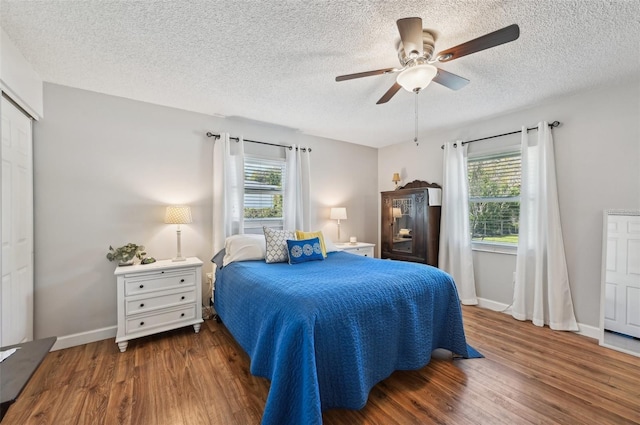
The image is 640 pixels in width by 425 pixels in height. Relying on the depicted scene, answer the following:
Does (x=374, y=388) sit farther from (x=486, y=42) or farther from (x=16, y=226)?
(x=16, y=226)

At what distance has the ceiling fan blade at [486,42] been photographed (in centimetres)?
139

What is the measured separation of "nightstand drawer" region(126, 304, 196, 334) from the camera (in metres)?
2.48

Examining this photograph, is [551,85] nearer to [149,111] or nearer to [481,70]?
[481,70]

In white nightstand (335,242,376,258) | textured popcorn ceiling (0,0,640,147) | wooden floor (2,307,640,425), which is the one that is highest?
textured popcorn ceiling (0,0,640,147)

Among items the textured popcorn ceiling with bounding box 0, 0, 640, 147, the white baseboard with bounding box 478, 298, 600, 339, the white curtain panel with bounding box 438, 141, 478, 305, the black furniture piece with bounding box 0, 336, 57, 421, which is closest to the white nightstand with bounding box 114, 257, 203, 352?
the black furniture piece with bounding box 0, 336, 57, 421

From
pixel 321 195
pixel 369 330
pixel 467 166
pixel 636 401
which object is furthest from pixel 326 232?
pixel 636 401

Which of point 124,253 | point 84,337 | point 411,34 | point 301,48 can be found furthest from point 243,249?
point 411,34

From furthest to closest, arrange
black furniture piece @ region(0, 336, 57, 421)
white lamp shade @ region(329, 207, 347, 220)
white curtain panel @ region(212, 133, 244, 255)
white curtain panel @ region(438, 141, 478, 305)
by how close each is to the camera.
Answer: white lamp shade @ region(329, 207, 347, 220) → white curtain panel @ region(438, 141, 478, 305) → white curtain panel @ region(212, 133, 244, 255) → black furniture piece @ region(0, 336, 57, 421)

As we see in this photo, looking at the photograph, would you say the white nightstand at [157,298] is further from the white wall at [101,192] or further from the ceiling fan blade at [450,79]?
the ceiling fan blade at [450,79]

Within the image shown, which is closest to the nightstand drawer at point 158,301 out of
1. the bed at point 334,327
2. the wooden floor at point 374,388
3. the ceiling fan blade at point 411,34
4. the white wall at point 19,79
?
the wooden floor at point 374,388

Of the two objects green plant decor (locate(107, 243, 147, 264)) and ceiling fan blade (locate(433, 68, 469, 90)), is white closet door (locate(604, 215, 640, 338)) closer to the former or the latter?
ceiling fan blade (locate(433, 68, 469, 90))

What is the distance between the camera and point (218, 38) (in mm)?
1861

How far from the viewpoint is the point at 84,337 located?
2.58m

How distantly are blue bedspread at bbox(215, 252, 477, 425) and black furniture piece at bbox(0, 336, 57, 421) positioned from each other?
103cm
